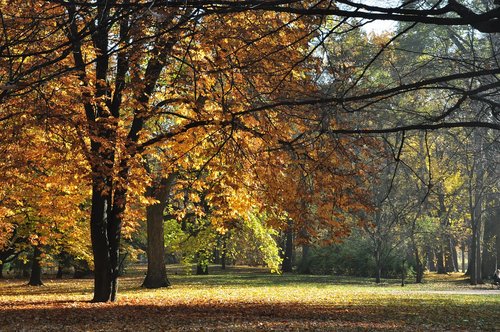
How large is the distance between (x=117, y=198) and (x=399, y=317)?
23.2 ft

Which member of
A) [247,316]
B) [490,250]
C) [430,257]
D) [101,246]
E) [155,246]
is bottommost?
[430,257]

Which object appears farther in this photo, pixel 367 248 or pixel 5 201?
pixel 367 248

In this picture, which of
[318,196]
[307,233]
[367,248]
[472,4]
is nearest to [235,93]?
[318,196]

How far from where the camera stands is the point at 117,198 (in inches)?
543

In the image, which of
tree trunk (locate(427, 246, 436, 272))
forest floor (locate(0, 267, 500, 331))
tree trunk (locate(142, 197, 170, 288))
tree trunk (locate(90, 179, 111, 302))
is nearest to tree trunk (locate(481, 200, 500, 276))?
tree trunk (locate(427, 246, 436, 272))

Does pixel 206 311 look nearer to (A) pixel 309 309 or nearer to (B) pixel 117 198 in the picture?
(A) pixel 309 309

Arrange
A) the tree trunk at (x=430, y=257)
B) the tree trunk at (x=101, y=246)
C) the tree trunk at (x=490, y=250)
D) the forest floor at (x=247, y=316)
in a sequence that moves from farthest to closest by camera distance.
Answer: the tree trunk at (x=490, y=250) < the tree trunk at (x=430, y=257) < the tree trunk at (x=101, y=246) < the forest floor at (x=247, y=316)

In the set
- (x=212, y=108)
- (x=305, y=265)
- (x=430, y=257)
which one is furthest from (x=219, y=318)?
(x=430, y=257)

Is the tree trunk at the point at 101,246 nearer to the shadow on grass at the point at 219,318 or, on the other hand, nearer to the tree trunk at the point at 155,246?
the shadow on grass at the point at 219,318

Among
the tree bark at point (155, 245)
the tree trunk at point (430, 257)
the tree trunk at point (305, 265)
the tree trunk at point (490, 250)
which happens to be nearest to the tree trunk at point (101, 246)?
the tree bark at point (155, 245)

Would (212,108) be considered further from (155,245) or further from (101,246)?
(155,245)

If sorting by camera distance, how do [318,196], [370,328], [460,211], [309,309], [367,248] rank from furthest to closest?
[460,211], [367,248], [309,309], [318,196], [370,328]

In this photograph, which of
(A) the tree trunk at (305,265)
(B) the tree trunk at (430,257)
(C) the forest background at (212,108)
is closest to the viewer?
(C) the forest background at (212,108)

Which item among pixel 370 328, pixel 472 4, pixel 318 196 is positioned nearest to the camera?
pixel 370 328
